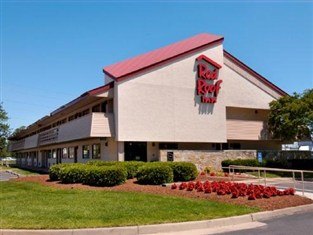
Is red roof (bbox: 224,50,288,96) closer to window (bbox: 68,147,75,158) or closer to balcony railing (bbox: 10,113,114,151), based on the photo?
balcony railing (bbox: 10,113,114,151)

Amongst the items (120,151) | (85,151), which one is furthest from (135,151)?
(85,151)

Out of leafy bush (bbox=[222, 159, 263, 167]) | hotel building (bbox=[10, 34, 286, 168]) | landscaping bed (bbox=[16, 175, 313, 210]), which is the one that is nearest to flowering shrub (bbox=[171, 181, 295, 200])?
landscaping bed (bbox=[16, 175, 313, 210])

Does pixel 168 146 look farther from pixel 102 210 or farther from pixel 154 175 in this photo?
pixel 102 210

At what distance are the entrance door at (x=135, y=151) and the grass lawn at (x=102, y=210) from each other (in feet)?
45.2

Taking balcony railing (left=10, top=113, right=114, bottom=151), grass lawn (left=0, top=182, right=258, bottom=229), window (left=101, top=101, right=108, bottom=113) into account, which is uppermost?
window (left=101, top=101, right=108, bottom=113)

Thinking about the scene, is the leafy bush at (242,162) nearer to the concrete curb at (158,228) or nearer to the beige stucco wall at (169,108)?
the beige stucco wall at (169,108)

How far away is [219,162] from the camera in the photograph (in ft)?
98.0

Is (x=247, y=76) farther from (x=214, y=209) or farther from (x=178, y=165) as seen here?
(x=214, y=209)

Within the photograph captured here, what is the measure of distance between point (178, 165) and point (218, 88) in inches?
511

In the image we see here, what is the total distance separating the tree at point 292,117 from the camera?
30.3m

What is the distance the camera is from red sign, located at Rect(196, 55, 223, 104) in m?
29.9

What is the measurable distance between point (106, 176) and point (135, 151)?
36.1 feet

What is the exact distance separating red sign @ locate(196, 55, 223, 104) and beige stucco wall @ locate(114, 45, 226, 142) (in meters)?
0.44

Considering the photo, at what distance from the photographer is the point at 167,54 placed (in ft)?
95.7
